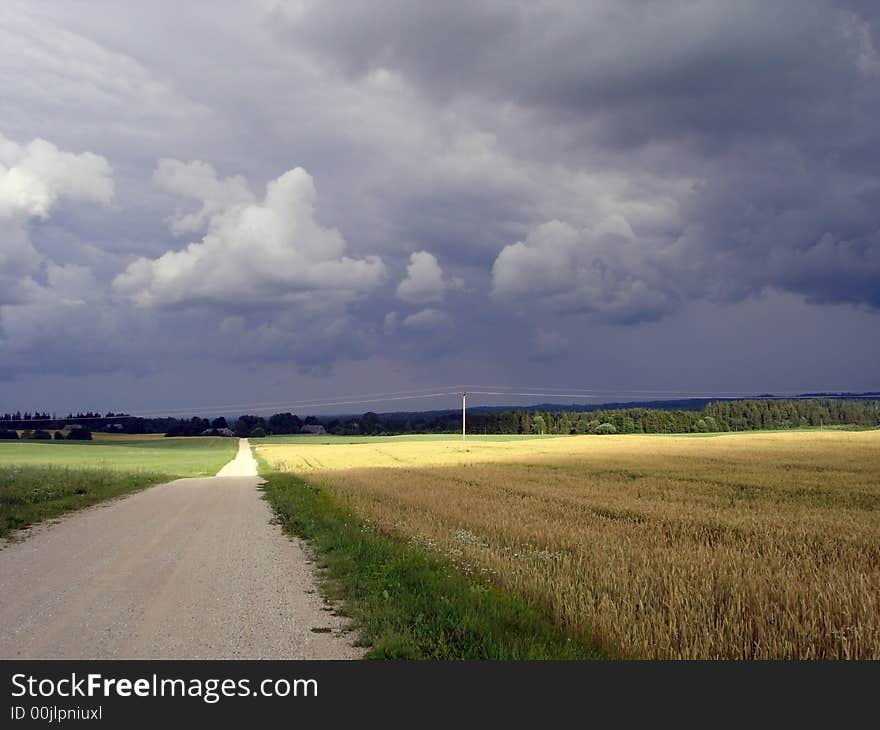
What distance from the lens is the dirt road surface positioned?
7387 millimetres

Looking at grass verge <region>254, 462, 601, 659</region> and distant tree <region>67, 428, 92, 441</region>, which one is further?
distant tree <region>67, 428, 92, 441</region>

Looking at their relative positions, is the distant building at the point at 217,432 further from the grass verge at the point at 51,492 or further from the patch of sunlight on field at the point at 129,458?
the grass verge at the point at 51,492

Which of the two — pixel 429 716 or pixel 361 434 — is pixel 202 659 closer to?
pixel 429 716

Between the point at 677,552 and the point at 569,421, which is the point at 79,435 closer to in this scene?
the point at 569,421

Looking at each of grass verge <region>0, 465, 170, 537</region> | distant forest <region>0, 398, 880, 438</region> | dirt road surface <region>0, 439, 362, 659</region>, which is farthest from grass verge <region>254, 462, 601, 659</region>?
distant forest <region>0, 398, 880, 438</region>

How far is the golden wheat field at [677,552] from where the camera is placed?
24.5 feet

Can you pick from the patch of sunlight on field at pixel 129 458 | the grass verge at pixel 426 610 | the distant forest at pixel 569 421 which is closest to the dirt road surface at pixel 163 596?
the grass verge at pixel 426 610

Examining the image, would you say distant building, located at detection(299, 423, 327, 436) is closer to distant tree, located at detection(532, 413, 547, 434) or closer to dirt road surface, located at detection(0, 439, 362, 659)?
distant tree, located at detection(532, 413, 547, 434)

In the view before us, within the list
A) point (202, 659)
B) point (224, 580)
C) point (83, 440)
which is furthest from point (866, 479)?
point (83, 440)

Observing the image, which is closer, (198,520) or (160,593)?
(160,593)

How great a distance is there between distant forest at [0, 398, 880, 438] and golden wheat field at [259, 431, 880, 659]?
139 m

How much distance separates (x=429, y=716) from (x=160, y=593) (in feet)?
19.4

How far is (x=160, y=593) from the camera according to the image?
10078mm

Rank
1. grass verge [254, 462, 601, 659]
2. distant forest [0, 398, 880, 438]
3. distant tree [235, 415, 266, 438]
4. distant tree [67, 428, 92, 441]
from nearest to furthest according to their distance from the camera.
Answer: grass verge [254, 462, 601, 659] < distant tree [67, 428, 92, 441] < distant forest [0, 398, 880, 438] < distant tree [235, 415, 266, 438]
